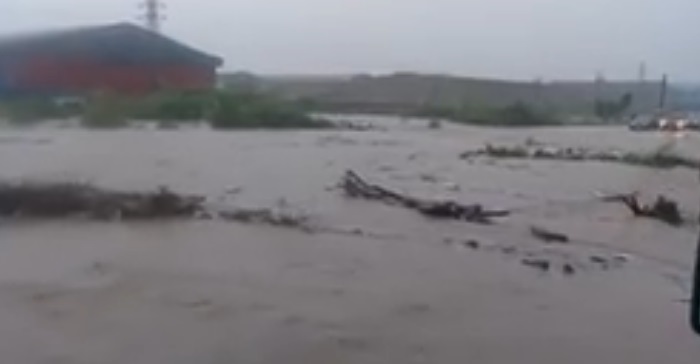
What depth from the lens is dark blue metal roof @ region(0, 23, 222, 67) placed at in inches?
346

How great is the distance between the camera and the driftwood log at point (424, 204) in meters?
13.6

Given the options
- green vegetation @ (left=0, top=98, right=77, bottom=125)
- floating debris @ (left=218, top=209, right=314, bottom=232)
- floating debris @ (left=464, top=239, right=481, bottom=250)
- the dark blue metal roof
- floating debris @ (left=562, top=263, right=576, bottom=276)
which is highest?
the dark blue metal roof

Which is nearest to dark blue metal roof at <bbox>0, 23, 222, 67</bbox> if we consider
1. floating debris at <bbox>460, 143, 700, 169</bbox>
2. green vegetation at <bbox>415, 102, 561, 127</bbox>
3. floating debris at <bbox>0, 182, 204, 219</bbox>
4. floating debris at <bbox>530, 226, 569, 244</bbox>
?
floating debris at <bbox>0, 182, 204, 219</bbox>

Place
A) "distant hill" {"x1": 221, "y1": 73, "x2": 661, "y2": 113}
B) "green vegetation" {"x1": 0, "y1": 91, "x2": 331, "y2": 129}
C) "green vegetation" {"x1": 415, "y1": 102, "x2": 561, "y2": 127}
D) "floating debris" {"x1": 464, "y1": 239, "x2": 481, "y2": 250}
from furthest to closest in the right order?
"distant hill" {"x1": 221, "y1": 73, "x2": 661, "y2": 113}
"green vegetation" {"x1": 415, "y1": 102, "x2": 561, "y2": 127}
"green vegetation" {"x1": 0, "y1": 91, "x2": 331, "y2": 129}
"floating debris" {"x1": 464, "y1": 239, "x2": 481, "y2": 250}

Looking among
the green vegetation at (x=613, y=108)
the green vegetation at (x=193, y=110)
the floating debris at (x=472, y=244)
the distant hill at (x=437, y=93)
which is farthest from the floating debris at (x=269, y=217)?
the green vegetation at (x=613, y=108)

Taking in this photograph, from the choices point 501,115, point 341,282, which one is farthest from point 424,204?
point 501,115

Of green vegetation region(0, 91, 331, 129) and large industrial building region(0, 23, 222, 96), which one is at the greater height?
large industrial building region(0, 23, 222, 96)

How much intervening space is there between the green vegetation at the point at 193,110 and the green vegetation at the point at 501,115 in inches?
354

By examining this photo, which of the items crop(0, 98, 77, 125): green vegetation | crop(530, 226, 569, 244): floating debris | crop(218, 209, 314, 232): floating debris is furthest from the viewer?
crop(0, 98, 77, 125): green vegetation

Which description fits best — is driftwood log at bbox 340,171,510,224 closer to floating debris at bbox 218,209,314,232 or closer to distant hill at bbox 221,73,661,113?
floating debris at bbox 218,209,314,232

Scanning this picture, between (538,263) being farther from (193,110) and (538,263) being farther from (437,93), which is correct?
(437,93)

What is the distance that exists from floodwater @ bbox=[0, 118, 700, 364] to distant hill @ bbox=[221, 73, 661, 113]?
31.7m

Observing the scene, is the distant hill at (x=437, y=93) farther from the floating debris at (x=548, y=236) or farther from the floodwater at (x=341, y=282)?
the floating debris at (x=548, y=236)

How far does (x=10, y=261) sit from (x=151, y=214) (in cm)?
334
